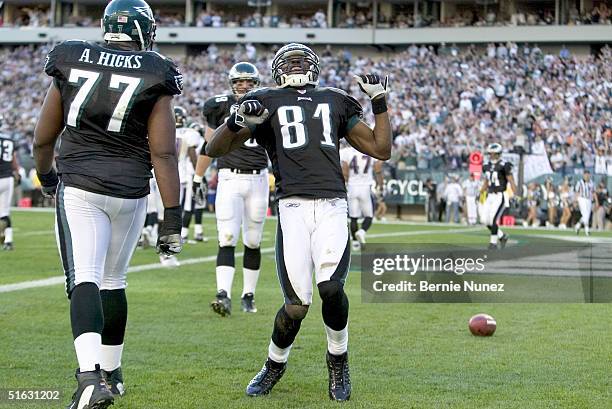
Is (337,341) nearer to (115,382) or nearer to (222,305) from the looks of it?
(115,382)

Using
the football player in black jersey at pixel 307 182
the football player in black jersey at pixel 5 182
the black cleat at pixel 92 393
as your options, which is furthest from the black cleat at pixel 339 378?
the football player in black jersey at pixel 5 182

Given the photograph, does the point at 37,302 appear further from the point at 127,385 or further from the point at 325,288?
the point at 325,288

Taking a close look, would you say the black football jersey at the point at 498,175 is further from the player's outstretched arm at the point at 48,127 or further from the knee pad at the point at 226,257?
the player's outstretched arm at the point at 48,127

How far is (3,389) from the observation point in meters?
5.49

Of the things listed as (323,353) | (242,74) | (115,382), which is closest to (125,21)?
(115,382)

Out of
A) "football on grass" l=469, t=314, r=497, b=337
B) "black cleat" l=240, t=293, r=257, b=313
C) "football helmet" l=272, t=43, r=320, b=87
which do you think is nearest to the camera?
"football helmet" l=272, t=43, r=320, b=87

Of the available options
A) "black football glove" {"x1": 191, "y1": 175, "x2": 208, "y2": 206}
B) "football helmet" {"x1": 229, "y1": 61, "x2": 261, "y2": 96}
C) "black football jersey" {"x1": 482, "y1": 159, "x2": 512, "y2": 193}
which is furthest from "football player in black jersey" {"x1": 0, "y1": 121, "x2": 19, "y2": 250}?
"black football jersey" {"x1": 482, "y1": 159, "x2": 512, "y2": 193}

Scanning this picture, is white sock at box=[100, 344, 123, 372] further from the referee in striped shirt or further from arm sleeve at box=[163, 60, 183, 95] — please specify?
the referee in striped shirt

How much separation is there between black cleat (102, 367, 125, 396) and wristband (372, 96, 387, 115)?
195 centimetres

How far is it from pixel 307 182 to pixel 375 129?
47cm

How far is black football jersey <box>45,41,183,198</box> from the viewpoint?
4711 millimetres

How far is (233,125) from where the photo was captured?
18.2ft

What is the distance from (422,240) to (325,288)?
1409 cm

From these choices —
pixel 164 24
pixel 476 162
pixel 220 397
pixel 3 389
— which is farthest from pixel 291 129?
pixel 164 24
